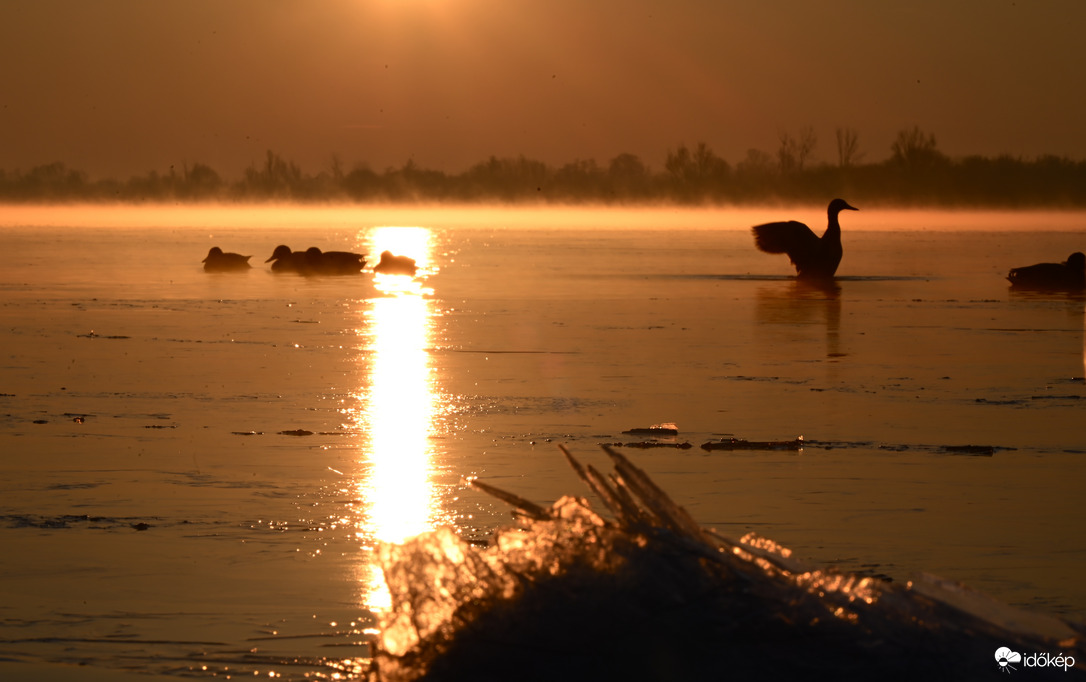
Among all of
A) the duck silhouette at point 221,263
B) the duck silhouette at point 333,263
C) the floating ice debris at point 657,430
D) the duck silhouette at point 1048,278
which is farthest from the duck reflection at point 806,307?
the duck silhouette at point 221,263

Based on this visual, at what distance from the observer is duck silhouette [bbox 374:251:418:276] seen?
29.3m

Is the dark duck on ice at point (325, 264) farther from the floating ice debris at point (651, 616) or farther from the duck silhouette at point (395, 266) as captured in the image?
the floating ice debris at point (651, 616)

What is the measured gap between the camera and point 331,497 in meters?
6.82

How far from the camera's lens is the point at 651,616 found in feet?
11.7

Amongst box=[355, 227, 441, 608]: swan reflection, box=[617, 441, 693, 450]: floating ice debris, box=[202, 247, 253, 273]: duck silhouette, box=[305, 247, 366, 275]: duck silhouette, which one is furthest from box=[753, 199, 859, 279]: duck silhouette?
box=[617, 441, 693, 450]: floating ice debris

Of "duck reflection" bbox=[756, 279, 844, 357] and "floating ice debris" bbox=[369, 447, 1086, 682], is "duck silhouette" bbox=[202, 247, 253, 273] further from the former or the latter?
"floating ice debris" bbox=[369, 447, 1086, 682]

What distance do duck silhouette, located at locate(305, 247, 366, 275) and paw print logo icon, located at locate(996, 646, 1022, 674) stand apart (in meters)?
26.3

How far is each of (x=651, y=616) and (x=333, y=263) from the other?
86.7 ft

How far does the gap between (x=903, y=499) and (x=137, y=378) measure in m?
6.72

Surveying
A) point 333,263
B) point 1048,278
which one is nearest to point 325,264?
point 333,263

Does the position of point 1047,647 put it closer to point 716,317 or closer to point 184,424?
point 184,424

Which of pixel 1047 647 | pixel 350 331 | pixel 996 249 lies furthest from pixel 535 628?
pixel 996 249

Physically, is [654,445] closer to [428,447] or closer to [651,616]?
[428,447]

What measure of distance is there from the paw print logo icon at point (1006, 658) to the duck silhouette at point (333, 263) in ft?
86.2
